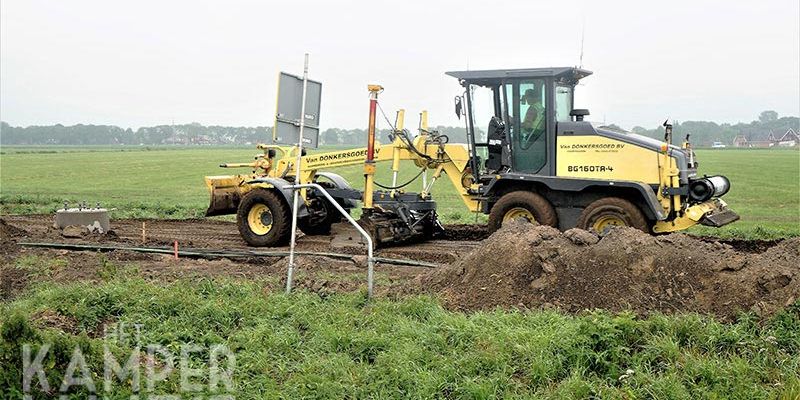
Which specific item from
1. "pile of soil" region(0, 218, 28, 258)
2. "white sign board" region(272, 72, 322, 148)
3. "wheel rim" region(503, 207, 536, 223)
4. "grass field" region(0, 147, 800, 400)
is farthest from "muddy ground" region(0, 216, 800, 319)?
"wheel rim" region(503, 207, 536, 223)

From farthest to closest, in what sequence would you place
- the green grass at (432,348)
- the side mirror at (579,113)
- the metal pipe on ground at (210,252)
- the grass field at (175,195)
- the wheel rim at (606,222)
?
the grass field at (175,195) → the side mirror at (579,113) → the wheel rim at (606,222) → the metal pipe on ground at (210,252) → the green grass at (432,348)

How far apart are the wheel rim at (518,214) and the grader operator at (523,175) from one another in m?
0.02

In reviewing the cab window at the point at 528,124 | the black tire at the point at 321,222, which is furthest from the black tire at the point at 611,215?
the black tire at the point at 321,222

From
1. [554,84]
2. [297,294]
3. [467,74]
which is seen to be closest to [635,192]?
[554,84]

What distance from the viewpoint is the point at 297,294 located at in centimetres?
838

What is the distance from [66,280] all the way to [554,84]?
743 centimetres

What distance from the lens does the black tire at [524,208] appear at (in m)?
12.2

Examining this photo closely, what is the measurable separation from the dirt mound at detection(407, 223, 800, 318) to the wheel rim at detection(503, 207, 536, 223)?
11.9 ft

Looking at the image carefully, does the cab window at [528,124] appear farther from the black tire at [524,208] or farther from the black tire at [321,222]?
the black tire at [321,222]

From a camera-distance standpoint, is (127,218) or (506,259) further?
(127,218)

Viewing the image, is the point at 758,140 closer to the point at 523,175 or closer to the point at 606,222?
the point at 523,175

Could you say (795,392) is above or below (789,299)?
below

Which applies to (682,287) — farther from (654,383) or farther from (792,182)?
(792,182)

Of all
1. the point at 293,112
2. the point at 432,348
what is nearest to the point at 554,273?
the point at 432,348
